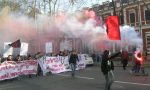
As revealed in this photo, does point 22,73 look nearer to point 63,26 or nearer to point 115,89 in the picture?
point 63,26

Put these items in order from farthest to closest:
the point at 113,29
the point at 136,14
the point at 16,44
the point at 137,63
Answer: the point at 136,14
the point at 16,44
the point at 137,63
the point at 113,29

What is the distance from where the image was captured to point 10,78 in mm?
22797

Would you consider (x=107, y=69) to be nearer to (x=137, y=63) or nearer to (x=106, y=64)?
(x=106, y=64)

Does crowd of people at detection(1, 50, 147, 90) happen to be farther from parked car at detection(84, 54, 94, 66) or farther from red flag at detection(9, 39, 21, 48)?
parked car at detection(84, 54, 94, 66)

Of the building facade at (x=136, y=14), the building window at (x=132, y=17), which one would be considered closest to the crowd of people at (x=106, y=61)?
the building facade at (x=136, y=14)

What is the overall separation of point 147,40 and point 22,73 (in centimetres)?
2969

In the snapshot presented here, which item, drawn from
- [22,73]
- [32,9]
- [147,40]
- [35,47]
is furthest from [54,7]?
[22,73]

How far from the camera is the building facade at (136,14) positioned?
50.7 meters

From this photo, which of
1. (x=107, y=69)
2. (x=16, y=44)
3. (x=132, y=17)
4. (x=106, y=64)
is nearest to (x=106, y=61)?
(x=106, y=64)

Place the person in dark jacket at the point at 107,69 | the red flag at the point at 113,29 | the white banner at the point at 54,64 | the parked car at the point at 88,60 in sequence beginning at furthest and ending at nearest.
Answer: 1. the parked car at the point at 88,60
2. the white banner at the point at 54,64
3. the red flag at the point at 113,29
4. the person in dark jacket at the point at 107,69

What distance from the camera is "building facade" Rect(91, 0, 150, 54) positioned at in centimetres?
5071

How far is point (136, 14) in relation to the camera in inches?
2094

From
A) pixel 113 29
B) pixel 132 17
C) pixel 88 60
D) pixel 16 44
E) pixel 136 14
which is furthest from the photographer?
pixel 132 17

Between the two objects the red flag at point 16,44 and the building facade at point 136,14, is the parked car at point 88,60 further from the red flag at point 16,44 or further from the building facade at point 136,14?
the building facade at point 136,14
